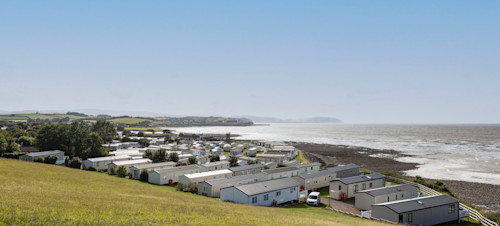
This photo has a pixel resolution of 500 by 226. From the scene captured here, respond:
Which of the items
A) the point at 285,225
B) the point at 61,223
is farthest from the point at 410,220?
the point at 61,223

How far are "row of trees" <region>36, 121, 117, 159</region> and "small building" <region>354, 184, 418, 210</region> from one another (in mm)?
51780

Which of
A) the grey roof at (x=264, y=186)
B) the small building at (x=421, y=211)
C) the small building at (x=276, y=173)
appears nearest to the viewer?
the small building at (x=421, y=211)

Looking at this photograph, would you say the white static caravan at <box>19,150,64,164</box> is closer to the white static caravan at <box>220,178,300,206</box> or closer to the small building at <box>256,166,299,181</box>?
the small building at <box>256,166,299,181</box>

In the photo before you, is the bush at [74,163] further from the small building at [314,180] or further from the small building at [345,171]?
the small building at [345,171]

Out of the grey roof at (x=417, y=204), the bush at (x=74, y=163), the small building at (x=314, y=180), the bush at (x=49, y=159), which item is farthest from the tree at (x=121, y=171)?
the grey roof at (x=417, y=204)

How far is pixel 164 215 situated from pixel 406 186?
98.1 ft

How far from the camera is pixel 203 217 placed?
2209cm

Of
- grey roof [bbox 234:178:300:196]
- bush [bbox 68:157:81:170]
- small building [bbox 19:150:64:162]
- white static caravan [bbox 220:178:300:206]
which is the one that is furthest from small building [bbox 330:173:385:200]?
small building [bbox 19:150:64:162]

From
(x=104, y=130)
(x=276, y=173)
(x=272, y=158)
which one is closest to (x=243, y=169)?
(x=276, y=173)

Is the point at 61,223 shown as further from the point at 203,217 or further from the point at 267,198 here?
the point at 267,198

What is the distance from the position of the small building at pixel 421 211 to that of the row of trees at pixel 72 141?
55.4 m

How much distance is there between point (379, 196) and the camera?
1361 inches

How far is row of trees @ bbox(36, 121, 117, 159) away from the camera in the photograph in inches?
2574

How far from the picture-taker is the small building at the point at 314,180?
1741 inches
